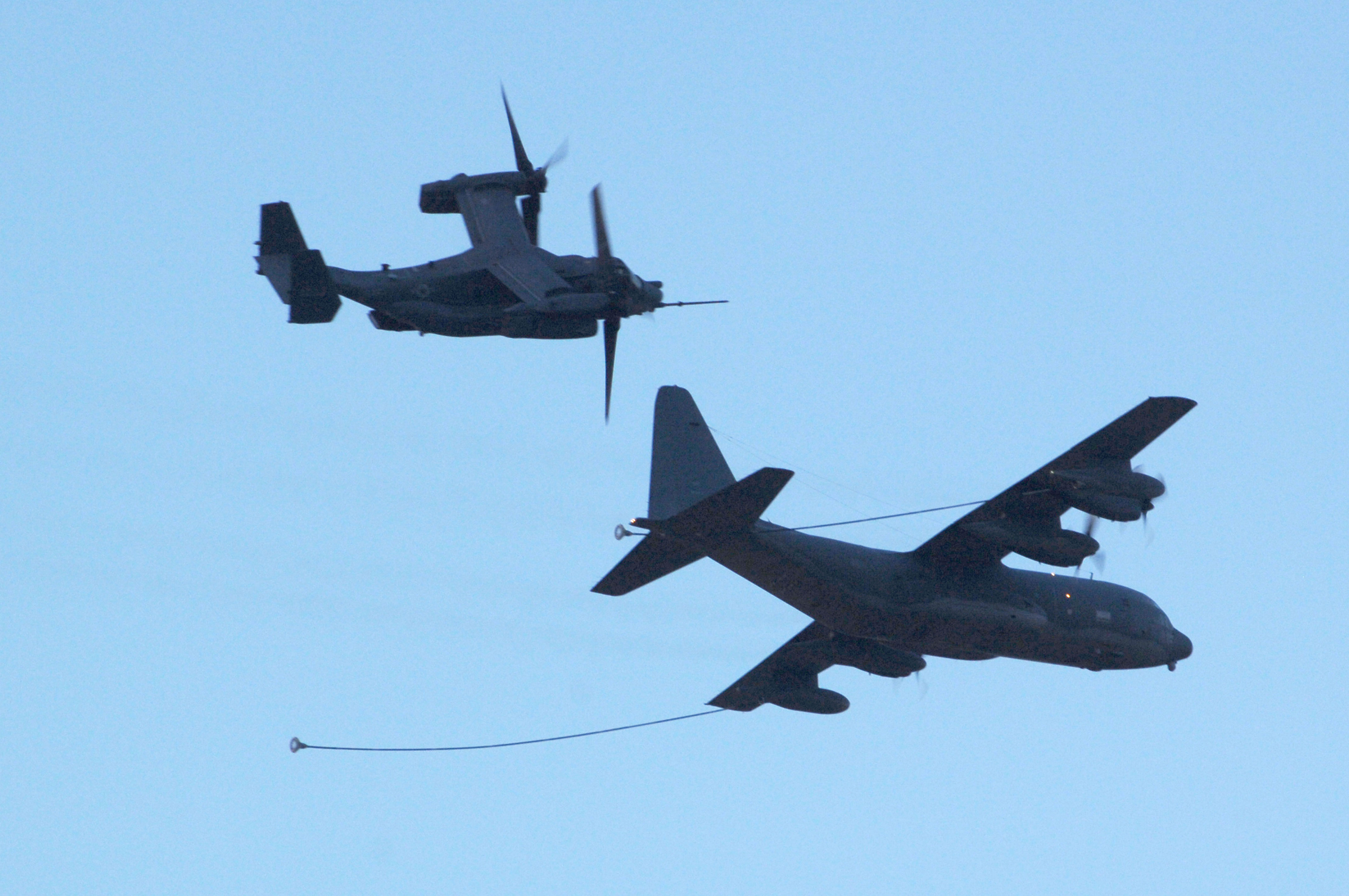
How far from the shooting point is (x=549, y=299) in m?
34.9

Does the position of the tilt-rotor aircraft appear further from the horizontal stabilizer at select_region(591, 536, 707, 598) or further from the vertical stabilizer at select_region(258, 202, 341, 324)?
the horizontal stabilizer at select_region(591, 536, 707, 598)

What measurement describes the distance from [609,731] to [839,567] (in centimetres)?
576

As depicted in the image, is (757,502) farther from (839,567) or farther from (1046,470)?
(1046,470)

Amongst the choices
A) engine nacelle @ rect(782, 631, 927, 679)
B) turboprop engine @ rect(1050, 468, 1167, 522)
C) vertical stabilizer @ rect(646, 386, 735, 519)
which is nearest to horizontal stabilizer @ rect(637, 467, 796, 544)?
vertical stabilizer @ rect(646, 386, 735, 519)

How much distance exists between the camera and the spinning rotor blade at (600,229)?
3578 centimetres

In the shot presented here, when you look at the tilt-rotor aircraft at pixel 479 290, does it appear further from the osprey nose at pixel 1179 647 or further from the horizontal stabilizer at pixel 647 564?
the osprey nose at pixel 1179 647

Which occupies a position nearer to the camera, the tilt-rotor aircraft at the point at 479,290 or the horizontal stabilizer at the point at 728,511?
the horizontal stabilizer at the point at 728,511

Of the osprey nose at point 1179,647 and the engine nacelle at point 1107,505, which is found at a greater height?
the engine nacelle at point 1107,505

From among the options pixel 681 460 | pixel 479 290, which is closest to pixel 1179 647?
pixel 681 460

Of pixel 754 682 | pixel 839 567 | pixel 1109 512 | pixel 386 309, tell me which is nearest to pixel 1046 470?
pixel 1109 512

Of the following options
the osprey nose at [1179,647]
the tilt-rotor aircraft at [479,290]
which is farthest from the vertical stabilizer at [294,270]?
the osprey nose at [1179,647]

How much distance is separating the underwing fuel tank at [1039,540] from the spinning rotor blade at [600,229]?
360 inches

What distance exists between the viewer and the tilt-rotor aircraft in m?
34.8

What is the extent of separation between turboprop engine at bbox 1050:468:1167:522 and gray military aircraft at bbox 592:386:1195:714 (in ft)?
0.08
